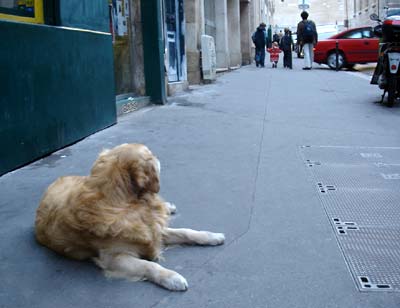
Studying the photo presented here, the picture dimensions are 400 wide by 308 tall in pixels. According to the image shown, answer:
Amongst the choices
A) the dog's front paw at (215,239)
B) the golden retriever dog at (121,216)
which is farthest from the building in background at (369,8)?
the golden retriever dog at (121,216)

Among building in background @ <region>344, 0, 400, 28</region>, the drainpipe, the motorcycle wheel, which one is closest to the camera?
the motorcycle wheel

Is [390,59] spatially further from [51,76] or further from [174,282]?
[174,282]

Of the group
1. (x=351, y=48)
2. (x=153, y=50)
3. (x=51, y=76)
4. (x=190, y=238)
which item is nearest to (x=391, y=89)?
(x=153, y=50)

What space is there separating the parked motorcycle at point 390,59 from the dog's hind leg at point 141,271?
8.18m

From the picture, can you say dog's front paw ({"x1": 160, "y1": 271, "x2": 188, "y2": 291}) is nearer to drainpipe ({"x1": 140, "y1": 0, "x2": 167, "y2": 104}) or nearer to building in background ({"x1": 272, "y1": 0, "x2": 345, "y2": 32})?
drainpipe ({"x1": 140, "y1": 0, "x2": 167, "y2": 104})

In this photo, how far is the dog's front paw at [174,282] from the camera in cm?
320

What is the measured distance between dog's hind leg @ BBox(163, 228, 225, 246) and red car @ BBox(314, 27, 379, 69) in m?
19.0

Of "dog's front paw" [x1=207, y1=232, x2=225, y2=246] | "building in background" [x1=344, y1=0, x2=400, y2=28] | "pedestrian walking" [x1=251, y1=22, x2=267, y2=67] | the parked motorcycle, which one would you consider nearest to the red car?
"pedestrian walking" [x1=251, y1=22, x2=267, y2=67]

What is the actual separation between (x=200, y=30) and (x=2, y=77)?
34.6 ft

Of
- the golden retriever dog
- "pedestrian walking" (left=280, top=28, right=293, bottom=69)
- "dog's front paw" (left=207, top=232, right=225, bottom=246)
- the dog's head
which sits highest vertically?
"pedestrian walking" (left=280, top=28, right=293, bottom=69)

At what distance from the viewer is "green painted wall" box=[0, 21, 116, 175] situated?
18.9 feet

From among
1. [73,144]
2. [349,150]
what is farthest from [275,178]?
[73,144]

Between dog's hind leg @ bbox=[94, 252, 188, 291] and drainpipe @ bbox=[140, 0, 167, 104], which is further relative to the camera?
drainpipe @ bbox=[140, 0, 167, 104]

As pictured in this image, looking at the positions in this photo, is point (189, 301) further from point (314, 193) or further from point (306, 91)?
point (306, 91)
